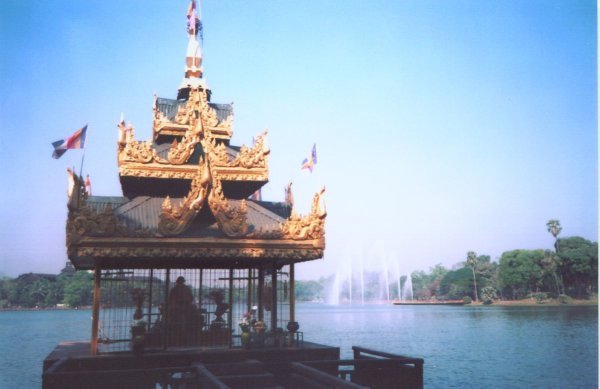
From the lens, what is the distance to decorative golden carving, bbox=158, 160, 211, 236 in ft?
54.4

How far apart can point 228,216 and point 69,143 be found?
6.48 metres

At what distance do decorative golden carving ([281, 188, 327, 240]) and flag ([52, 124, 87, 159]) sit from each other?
25.5 ft

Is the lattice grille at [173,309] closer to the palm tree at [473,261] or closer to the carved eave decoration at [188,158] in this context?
the carved eave decoration at [188,158]

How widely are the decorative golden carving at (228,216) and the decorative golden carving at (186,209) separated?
0.35 meters

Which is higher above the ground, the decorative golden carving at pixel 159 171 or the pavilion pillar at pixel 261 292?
the decorative golden carving at pixel 159 171

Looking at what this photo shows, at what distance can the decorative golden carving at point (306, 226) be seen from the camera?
17.9 metres

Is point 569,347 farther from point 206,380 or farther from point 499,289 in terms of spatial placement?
point 499,289

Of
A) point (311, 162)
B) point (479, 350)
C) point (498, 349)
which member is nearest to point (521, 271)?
point (498, 349)

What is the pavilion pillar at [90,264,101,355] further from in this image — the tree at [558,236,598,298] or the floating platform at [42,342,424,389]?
the tree at [558,236,598,298]

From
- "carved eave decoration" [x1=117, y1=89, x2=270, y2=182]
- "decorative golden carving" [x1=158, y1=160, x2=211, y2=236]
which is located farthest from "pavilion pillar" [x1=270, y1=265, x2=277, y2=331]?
"decorative golden carving" [x1=158, y1=160, x2=211, y2=236]

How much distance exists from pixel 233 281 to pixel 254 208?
9.70 ft

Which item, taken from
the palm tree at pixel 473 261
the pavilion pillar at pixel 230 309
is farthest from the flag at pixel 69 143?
the palm tree at pixel 473 261

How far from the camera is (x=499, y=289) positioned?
125438 mm

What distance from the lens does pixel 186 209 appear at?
1691 cm
